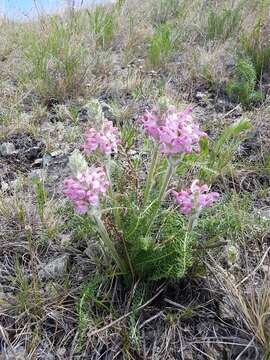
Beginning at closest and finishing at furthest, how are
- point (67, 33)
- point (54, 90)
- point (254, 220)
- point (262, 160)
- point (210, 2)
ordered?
point (254, 220), point (262, 160), point (54, 90), point (67, 33), point (210, 2)

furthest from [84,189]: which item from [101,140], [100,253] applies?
[100,253]

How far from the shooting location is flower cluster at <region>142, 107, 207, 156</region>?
1199mm

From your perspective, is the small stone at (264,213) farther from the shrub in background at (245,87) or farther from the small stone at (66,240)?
the shrub in background at (245,87)

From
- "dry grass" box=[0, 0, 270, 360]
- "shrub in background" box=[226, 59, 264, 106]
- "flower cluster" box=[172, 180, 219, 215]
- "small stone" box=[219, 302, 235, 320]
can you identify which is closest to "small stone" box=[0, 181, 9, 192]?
"dry grass" box=[0, 0, 270, 360]

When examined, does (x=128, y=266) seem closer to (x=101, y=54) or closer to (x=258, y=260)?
(x=258, y=260)

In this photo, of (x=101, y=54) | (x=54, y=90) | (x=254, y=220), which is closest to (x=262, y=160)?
(x=254, y=220)

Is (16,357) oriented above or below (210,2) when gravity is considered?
below

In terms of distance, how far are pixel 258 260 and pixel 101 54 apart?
2.55 meters

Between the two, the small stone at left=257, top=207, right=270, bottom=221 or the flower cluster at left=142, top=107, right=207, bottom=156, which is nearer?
the flower cluster at left=142, top=107, right=207, bottom=156

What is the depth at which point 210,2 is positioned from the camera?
15.9 ft

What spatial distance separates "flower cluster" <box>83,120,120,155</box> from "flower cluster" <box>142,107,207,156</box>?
5.5 inches

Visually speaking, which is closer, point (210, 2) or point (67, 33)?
point (67, 33)

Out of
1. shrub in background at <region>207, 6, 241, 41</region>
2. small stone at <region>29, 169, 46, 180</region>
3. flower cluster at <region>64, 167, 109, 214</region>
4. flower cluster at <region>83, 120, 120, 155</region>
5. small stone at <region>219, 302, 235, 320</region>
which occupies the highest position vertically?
flower cluster at <region>83, 120, 120, 155</region>

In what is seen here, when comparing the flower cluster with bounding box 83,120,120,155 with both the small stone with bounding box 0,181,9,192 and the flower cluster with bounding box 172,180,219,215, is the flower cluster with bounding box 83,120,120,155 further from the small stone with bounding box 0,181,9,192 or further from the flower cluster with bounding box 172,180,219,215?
the small stone with bounding box 0,181,9,192
